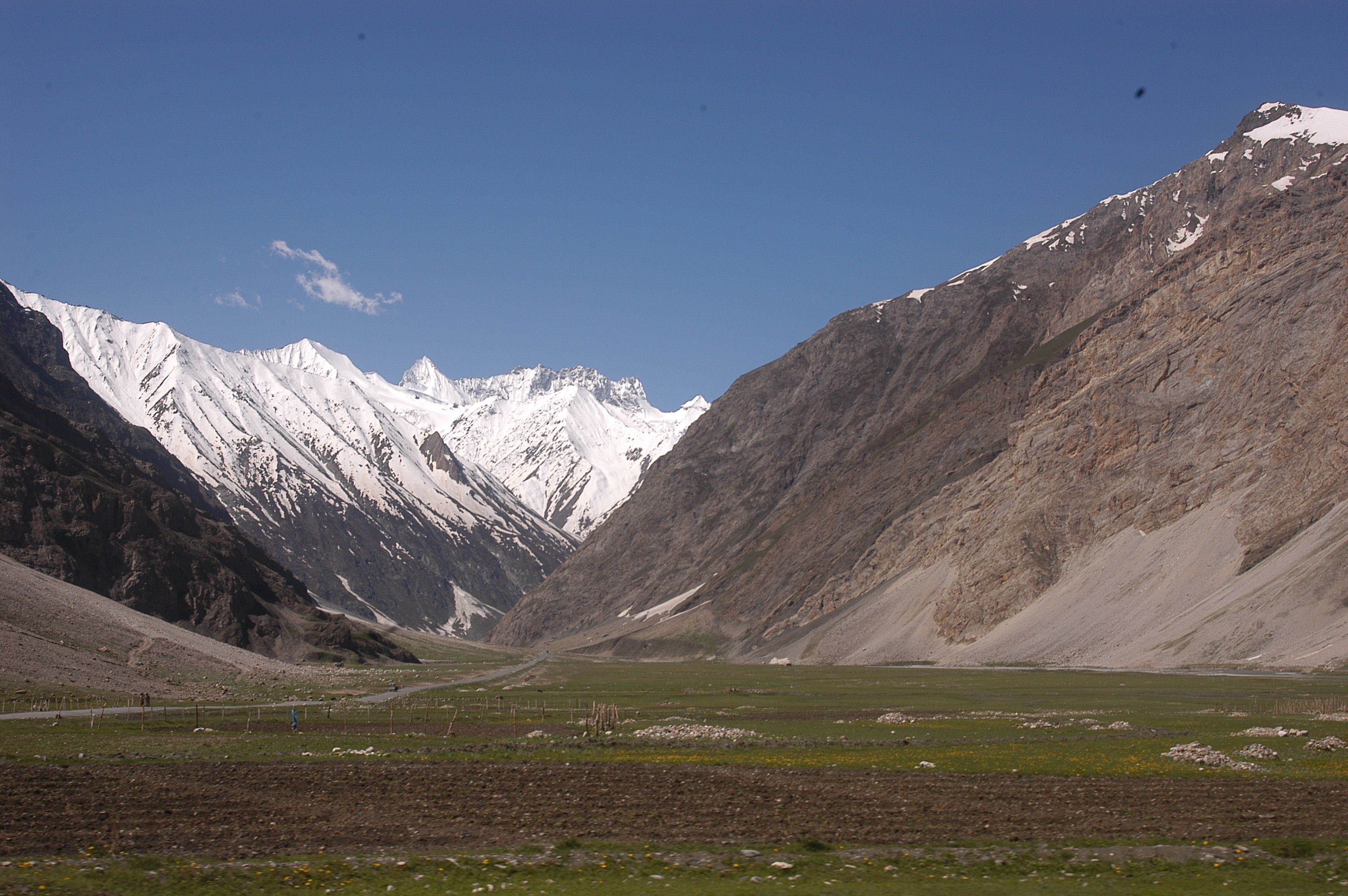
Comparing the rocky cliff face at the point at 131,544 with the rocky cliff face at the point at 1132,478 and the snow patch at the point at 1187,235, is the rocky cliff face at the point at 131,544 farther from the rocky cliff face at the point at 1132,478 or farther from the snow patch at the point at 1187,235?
the snow patch at the point at 1187,235

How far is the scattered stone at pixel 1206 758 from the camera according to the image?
30609mm

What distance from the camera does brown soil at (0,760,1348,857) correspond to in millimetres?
21969

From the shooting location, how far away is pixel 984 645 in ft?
374

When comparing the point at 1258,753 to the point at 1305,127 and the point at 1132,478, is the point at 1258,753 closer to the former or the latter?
the point at 1132,478

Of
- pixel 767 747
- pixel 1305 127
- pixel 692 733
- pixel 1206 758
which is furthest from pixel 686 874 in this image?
pixel 1305 127

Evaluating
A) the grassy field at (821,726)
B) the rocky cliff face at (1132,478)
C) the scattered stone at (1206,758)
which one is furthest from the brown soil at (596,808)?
the rocky cliff face at (1132,478)

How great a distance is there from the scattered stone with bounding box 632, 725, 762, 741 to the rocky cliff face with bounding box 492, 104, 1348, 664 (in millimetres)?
55544

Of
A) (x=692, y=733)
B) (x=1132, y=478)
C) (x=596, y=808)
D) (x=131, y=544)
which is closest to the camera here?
(x=596, y=808)

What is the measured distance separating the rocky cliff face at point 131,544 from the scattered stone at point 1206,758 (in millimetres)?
104979

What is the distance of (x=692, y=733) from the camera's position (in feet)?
143

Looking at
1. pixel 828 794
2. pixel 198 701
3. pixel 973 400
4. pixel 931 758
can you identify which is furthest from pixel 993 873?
pixel 973 400

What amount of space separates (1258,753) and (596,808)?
861 inches

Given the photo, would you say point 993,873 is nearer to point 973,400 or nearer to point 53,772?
point 53,772

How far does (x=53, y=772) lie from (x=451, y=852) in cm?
1639
